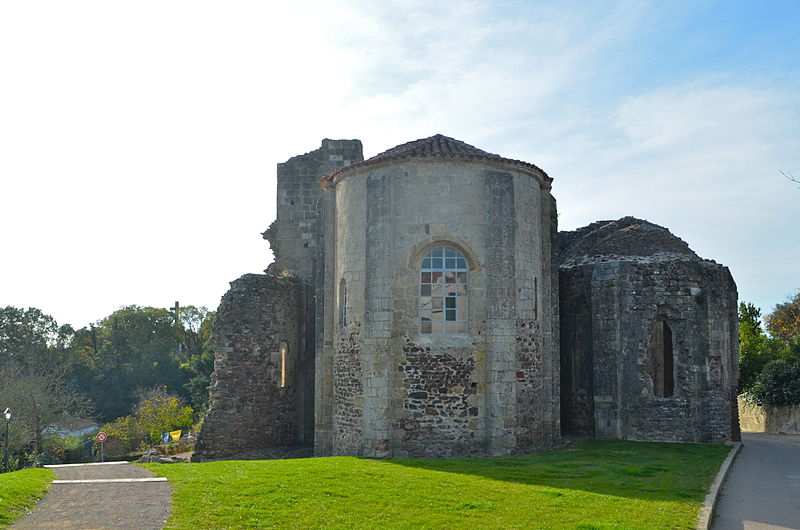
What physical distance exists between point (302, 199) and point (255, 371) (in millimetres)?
7018

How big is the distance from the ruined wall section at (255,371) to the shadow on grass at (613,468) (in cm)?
639

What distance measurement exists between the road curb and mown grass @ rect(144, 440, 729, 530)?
0.13 metres

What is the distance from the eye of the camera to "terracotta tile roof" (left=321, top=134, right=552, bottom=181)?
1734 centimetres

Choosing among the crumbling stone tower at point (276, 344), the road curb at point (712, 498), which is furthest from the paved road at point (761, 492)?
the crumbling stone tower at point (276, 344)

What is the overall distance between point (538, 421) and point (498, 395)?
6.11 ft

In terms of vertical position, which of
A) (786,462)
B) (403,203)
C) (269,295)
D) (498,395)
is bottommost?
(786,462)

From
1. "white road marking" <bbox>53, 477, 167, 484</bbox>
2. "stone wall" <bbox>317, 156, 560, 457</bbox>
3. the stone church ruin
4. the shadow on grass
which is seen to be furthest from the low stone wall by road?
"white road marking" <bbox>53, 477, 167, 484</bbox>

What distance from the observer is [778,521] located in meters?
10.2

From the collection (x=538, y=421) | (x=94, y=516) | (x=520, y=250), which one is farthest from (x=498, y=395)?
(x=94, y=516)

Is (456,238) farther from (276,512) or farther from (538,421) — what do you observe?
(276,512)

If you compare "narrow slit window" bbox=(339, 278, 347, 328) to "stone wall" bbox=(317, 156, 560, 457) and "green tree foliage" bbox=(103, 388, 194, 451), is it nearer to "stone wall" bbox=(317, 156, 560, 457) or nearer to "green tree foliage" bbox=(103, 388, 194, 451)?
"stone wall" bbox=(317, 156, 560, 457)

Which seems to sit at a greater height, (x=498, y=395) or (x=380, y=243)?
(x=380, y=243)

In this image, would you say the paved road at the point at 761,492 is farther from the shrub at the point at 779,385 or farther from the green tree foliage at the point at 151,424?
the green tree foliage at the point at 151,424

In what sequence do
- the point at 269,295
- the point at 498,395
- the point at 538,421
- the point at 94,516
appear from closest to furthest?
the point at 94,516
the point at 498,395
the point at 538,421
the point at 269,295
